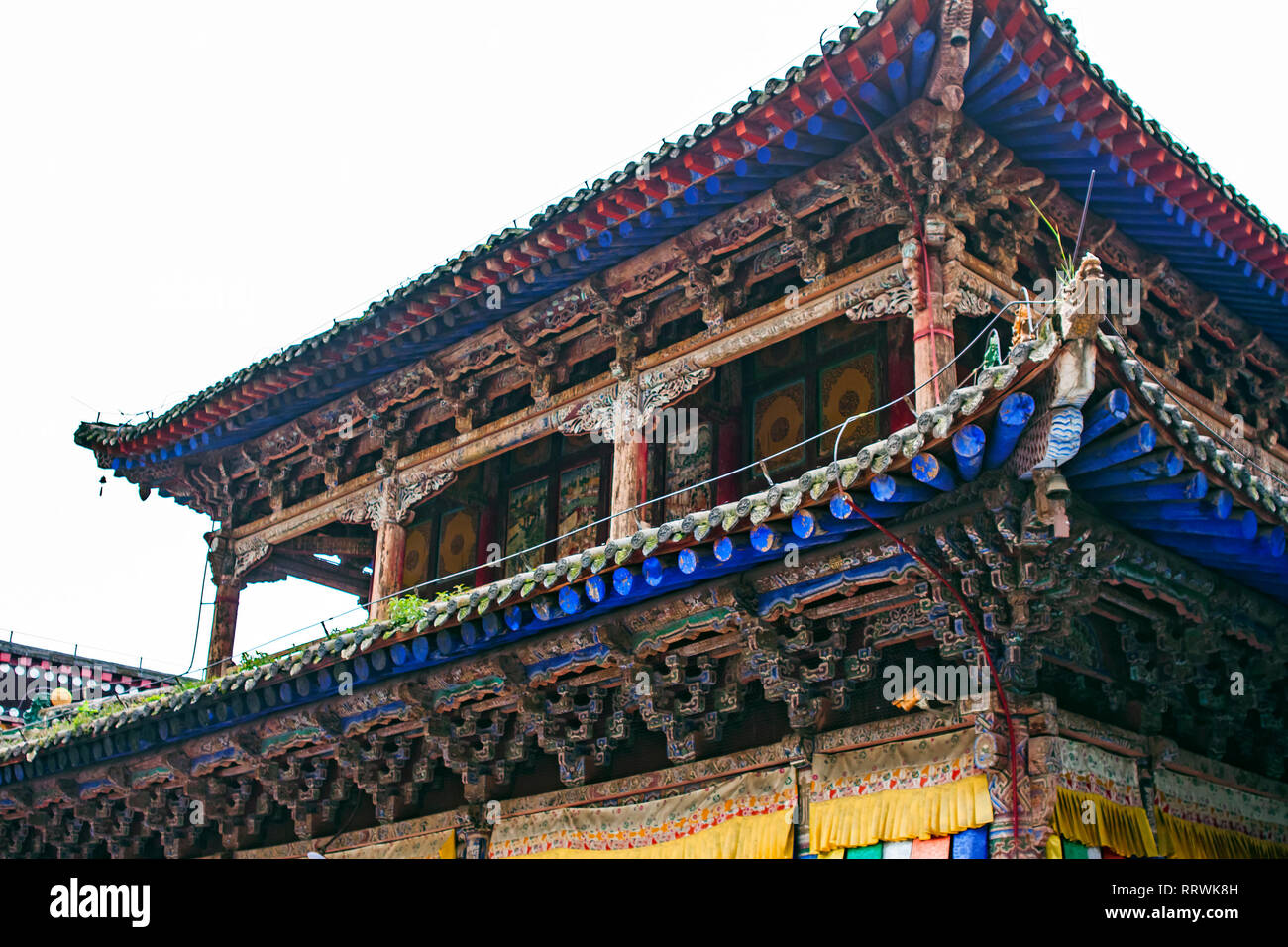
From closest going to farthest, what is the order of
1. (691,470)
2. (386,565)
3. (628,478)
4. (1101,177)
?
(1101,177)
(628,478)
(691,470)
(386,565)

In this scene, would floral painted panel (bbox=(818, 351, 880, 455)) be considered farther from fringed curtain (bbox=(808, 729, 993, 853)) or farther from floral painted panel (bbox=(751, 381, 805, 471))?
fringed curtain (bbox=(808, 729, 993, 853))

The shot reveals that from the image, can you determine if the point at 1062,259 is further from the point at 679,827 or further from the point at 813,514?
the point at 679,827

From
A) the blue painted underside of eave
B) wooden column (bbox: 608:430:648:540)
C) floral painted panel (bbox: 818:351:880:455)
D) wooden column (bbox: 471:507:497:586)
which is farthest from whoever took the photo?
wooden column (bbox: 471:507:497:586)

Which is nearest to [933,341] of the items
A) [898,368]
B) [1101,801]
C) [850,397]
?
[898,368]

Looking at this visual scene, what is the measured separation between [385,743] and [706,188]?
5.43 m

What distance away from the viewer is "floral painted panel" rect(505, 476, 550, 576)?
1377cm

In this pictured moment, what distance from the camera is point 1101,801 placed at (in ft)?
27.5

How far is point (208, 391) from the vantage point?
588 inches

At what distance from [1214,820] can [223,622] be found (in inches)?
432

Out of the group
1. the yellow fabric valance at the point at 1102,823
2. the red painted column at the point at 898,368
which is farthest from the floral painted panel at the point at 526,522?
the yellow fabric valance at the point at 1102,823

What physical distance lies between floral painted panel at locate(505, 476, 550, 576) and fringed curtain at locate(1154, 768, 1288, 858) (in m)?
6.55

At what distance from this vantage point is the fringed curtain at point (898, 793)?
26.6 ft

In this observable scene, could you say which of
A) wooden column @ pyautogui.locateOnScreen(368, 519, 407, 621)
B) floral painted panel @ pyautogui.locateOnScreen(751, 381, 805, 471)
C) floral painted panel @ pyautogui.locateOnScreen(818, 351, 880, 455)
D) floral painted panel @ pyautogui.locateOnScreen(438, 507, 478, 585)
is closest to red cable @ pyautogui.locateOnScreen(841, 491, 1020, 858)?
floral painted panel @ pyautogui.locateOnScreen(818, 351, 880, 455)
